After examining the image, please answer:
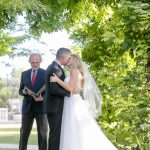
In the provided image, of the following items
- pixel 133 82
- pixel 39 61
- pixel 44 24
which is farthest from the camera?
pixel 39 61

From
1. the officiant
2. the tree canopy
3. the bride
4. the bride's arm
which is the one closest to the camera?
the tree canopy

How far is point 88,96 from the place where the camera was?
7.02 metres

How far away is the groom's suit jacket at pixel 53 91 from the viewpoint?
20.5 feet

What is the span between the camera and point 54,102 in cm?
633

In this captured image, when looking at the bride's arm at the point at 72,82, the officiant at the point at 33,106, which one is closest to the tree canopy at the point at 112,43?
the bride's arm at the point at 72,82

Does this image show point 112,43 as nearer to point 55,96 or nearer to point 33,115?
point 55,96

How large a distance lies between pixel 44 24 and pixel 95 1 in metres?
1.81

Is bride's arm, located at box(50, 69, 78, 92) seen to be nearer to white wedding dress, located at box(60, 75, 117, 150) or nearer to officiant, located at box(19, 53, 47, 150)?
white wedding dress, located at box(60, 75, 117, 150)

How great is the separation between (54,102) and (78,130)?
27.5 inches

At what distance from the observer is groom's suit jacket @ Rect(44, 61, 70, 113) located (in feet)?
20.5

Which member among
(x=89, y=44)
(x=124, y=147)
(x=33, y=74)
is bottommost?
(x=124, y=147)

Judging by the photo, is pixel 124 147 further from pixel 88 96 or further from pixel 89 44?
pixel 89 44

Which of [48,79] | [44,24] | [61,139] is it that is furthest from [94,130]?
[44,24]

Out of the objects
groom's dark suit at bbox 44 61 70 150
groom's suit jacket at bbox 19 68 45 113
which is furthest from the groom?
groom's suit jacket at bbox 19 68 45 113
